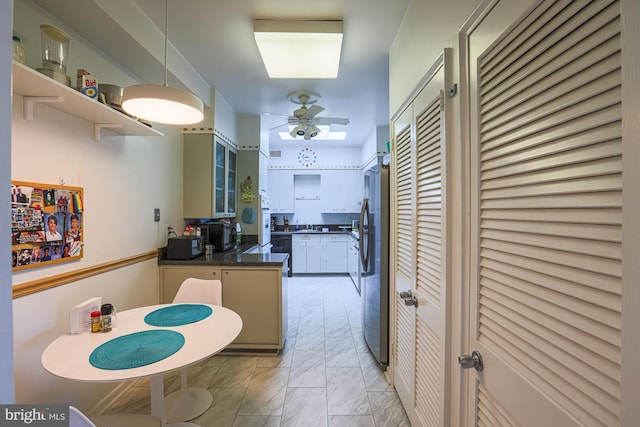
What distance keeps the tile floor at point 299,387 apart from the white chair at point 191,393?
76 mm

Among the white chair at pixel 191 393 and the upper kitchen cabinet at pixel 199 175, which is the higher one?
the upper kitchen cabinet at pixel 199 175

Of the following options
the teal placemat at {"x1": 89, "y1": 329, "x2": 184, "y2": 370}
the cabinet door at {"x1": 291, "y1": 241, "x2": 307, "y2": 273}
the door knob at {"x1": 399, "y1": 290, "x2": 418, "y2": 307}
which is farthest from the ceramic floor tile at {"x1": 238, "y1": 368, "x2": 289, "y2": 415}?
the cabinet door at {"x1": 291, "y1": 241, "x2": 307, "y2": 273}

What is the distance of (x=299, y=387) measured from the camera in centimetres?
206

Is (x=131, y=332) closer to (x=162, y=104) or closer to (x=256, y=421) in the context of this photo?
(x=256, y=421)

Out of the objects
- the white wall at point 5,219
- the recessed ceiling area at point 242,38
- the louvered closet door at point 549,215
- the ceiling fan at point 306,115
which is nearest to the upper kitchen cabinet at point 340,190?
the ceiling fan at point 306,115

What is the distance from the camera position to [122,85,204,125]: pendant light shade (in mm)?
1186

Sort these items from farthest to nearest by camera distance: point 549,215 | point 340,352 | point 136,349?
point 340,352, point 136,349, point 549,215

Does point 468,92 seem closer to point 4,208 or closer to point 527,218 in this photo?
point 527,218

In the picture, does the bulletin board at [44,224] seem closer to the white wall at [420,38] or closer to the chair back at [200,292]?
the chair back at [200,292]

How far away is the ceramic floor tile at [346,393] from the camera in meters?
1.83

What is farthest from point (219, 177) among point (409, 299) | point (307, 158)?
point (307, 158)

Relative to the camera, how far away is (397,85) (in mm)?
1964

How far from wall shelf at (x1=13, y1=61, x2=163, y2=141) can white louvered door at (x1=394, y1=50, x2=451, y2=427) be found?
67.6 inches

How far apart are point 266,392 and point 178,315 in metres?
0.92
